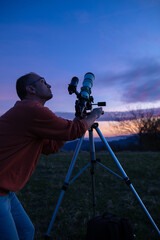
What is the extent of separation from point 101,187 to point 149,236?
2.69m

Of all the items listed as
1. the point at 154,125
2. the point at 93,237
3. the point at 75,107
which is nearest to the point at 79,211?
the point at 93,237

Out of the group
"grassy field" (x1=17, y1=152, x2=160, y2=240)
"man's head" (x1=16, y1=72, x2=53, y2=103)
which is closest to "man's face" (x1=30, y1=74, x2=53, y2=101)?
"man's head" (x1=16, y1=72, x2=53, y2=103)

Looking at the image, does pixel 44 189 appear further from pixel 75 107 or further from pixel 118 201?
pixel 75 107

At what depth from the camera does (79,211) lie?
407cm

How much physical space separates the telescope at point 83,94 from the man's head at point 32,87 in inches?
15.9

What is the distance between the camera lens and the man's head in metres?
2.14

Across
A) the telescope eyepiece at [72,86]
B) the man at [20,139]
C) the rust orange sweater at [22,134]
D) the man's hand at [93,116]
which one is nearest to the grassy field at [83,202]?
the man at [20,139]

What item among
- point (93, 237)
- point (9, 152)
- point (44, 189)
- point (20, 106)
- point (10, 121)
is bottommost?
point (44, 189)

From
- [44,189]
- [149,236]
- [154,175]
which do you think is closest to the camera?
[149,236]

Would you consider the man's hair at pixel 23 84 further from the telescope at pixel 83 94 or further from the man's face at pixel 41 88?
the telescope at pixel 83 94

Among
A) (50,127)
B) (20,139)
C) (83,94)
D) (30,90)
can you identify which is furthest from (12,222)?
(83,94)

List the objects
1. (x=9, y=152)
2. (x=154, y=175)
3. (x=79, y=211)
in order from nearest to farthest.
Result: (x=9, y=152)
(x=79, y=211)
(x=154, y=175)

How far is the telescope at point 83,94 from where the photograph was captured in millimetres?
2295

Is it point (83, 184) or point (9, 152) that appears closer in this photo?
point (9, 152)
